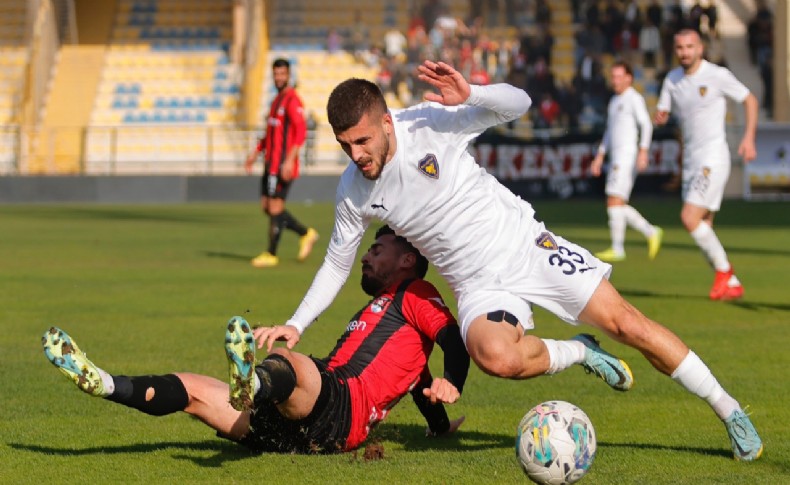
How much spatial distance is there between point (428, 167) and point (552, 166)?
27.4 meters

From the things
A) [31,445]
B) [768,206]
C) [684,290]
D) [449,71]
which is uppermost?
[449,71]

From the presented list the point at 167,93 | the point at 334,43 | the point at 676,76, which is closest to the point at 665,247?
the point at 676,76

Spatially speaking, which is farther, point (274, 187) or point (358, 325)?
point (274, 187)

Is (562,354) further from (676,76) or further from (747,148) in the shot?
(676,76)

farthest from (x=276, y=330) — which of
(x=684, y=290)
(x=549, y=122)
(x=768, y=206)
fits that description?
(x=549, y=122)

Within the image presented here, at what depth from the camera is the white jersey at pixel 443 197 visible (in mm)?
6379

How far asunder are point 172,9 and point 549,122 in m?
16.0

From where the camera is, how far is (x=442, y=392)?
575cm

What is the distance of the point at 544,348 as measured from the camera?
6.24m

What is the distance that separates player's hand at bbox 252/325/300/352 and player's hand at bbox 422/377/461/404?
2.38ft

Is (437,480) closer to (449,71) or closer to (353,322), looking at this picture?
(353,322)

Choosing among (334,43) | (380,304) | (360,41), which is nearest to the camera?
(380,304)

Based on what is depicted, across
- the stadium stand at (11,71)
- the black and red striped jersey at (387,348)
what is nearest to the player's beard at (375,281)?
the black and red striped jersey at (387,348)

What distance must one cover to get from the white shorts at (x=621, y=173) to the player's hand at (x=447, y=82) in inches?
432
